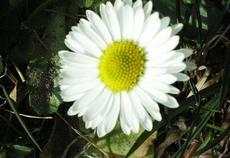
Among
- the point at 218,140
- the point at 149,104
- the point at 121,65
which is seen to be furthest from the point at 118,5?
the point at 218,140

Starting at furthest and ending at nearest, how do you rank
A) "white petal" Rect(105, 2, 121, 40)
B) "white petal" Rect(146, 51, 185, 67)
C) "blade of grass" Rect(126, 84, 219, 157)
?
"blade of grass" Rect(126, 84, 219, 157), "white petal" Rect(105, 2, 121, 40), "white petal" Rect(146, 51, 185, 67)

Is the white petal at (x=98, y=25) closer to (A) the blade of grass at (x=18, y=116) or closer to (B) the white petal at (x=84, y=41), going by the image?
(B) the white petal at (x=84, y=41)

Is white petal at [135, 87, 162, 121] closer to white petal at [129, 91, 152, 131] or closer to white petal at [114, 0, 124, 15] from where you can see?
white petal at [129, 91, 152, 131]

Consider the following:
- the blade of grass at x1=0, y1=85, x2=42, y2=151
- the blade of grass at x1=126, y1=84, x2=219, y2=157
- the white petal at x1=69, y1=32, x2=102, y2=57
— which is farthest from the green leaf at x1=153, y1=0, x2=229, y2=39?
the blade of grass at x1=0, y1=85, x2=42, y2=151

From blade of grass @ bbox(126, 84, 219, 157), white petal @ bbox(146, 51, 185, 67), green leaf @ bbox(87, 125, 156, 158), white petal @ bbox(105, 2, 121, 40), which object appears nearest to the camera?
white petal @ bbox(146, 51, 185, 67)

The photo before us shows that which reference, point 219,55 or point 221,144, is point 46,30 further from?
point 221,144

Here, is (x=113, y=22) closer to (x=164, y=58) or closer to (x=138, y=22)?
(x=138, y=22)
